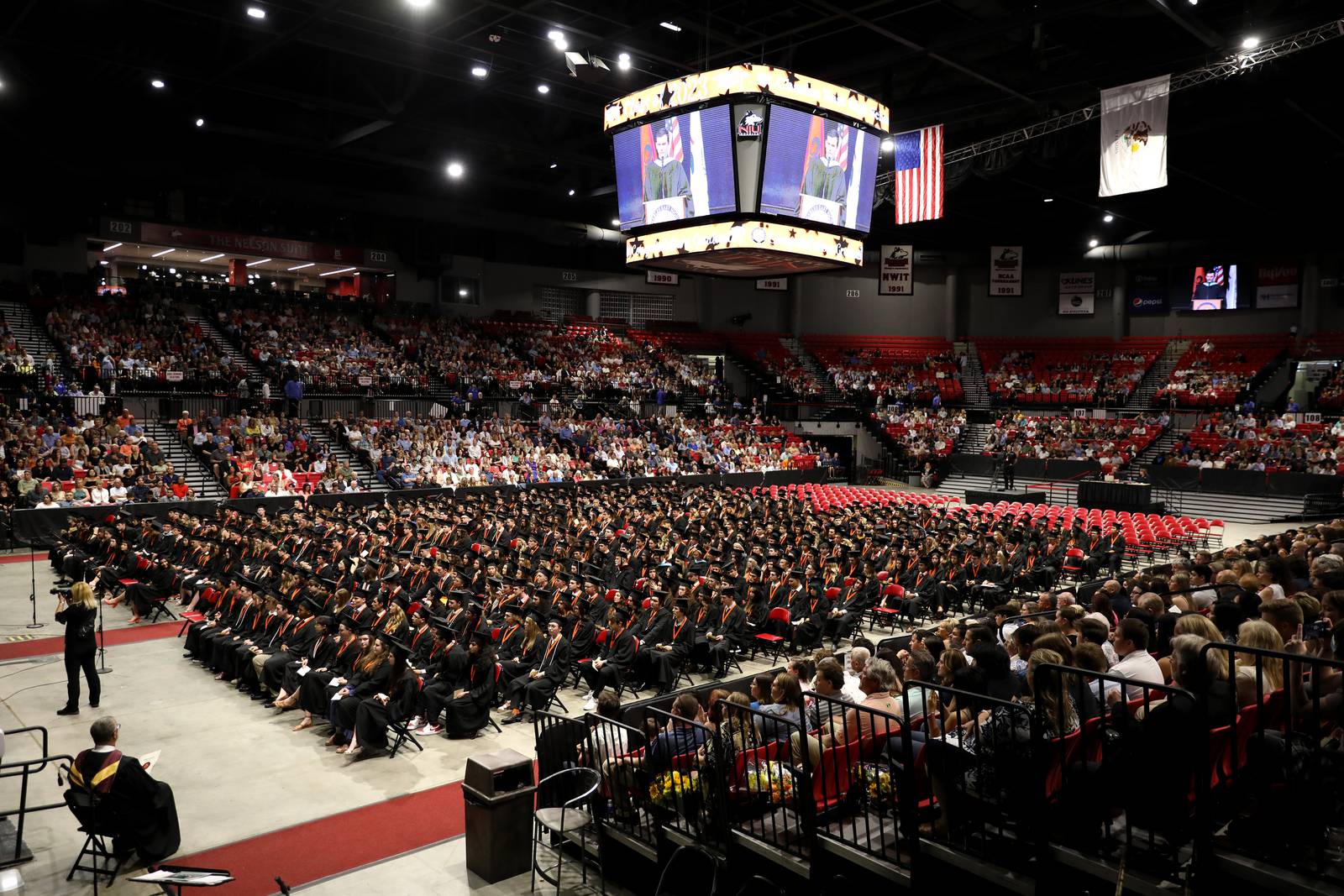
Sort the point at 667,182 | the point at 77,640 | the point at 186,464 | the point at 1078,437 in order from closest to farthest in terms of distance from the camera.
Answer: the point at 77,640
the point at 667,182
the point at 186,464
the point at 1078,437

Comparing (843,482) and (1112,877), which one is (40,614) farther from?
(843,482)

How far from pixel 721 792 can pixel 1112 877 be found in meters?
2.28

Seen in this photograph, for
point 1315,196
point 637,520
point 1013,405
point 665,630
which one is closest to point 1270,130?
point 1315,196

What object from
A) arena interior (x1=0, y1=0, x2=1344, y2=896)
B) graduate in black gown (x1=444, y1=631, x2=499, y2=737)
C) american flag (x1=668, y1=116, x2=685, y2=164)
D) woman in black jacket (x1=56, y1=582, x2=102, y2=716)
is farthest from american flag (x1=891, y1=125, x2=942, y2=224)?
woman in black jacket (x1=56, y1=582, x2=102, y2=716)

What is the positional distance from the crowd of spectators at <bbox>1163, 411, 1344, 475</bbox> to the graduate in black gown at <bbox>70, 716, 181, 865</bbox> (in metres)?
31.8

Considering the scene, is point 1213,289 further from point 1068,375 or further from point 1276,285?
point 1068,375

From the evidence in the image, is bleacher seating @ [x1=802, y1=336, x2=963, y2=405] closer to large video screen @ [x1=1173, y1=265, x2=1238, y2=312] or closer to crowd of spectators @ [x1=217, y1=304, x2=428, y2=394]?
large video screen @ [x1=1173, y1=265, x2=1238, y2=312]

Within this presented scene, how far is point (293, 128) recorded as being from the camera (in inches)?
1155

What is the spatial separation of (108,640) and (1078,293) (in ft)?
145

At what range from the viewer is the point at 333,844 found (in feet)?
25.3

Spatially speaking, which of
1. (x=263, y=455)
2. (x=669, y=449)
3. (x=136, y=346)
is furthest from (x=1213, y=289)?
(x=136, y=346)

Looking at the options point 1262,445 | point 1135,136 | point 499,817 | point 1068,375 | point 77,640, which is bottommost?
point 499,817

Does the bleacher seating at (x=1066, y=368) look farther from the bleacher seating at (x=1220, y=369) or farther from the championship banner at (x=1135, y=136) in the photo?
the championship banner at (x=1135, y=136)

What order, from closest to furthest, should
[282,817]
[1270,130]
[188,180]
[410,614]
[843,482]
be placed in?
[282,817] → [410,614] → [1270,130] → [188,180] → [843,482]
